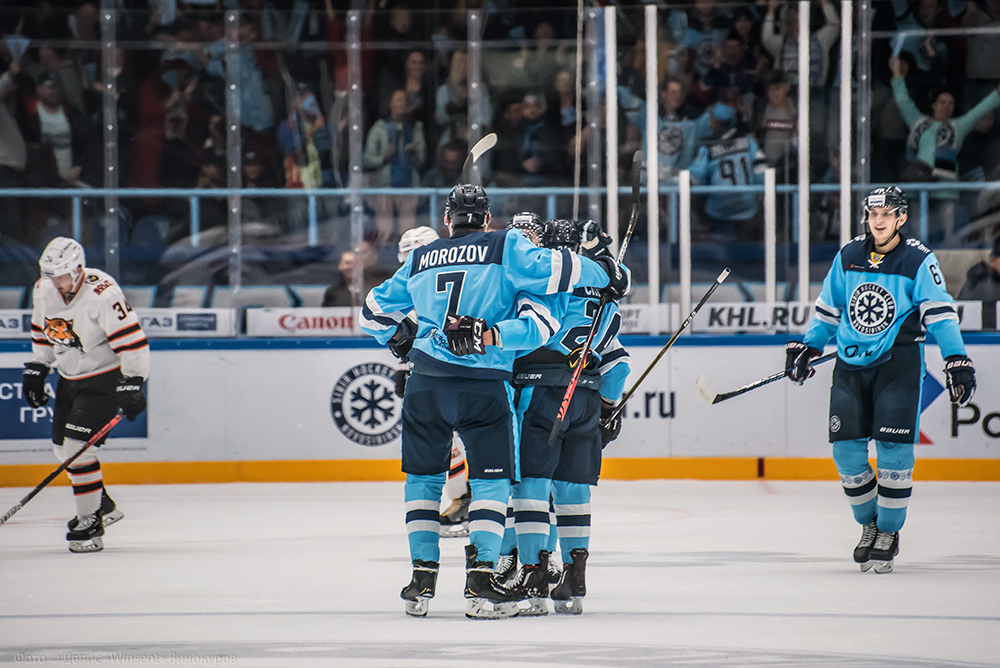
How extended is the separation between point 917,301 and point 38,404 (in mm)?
3798

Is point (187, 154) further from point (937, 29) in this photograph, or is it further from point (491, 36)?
point (937, 29)

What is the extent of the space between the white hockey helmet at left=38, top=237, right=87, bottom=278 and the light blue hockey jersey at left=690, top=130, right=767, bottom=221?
437 centimetres

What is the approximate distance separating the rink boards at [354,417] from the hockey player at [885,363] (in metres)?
3.17

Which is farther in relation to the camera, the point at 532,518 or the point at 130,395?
the point at 130,395

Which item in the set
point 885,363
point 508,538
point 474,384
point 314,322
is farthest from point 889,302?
point 314,322

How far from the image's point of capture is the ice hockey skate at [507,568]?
432cm

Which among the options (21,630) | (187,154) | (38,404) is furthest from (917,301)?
(187,154)

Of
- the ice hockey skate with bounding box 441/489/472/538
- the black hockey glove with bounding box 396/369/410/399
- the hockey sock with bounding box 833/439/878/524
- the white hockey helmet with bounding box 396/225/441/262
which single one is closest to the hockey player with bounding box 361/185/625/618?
the hockey sock with bounding box 833/439/878/524

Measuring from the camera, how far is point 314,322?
877cm

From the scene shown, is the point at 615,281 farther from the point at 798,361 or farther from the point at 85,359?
the point at 85,359

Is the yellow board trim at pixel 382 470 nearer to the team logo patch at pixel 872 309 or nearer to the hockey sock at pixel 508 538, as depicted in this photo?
the team logo patch at pixel 872 309

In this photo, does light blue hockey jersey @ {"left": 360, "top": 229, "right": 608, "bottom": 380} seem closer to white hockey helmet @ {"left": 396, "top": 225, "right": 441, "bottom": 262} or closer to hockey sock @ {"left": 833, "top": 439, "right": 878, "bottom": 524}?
hockey sock @ {"left": 833, "top": 439, "right": 878, "bottom": 524}

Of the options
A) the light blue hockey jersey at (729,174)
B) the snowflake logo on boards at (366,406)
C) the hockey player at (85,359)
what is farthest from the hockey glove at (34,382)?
the light blue hockey jersey at (729,174)

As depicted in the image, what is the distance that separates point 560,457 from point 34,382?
2870 millimetres
